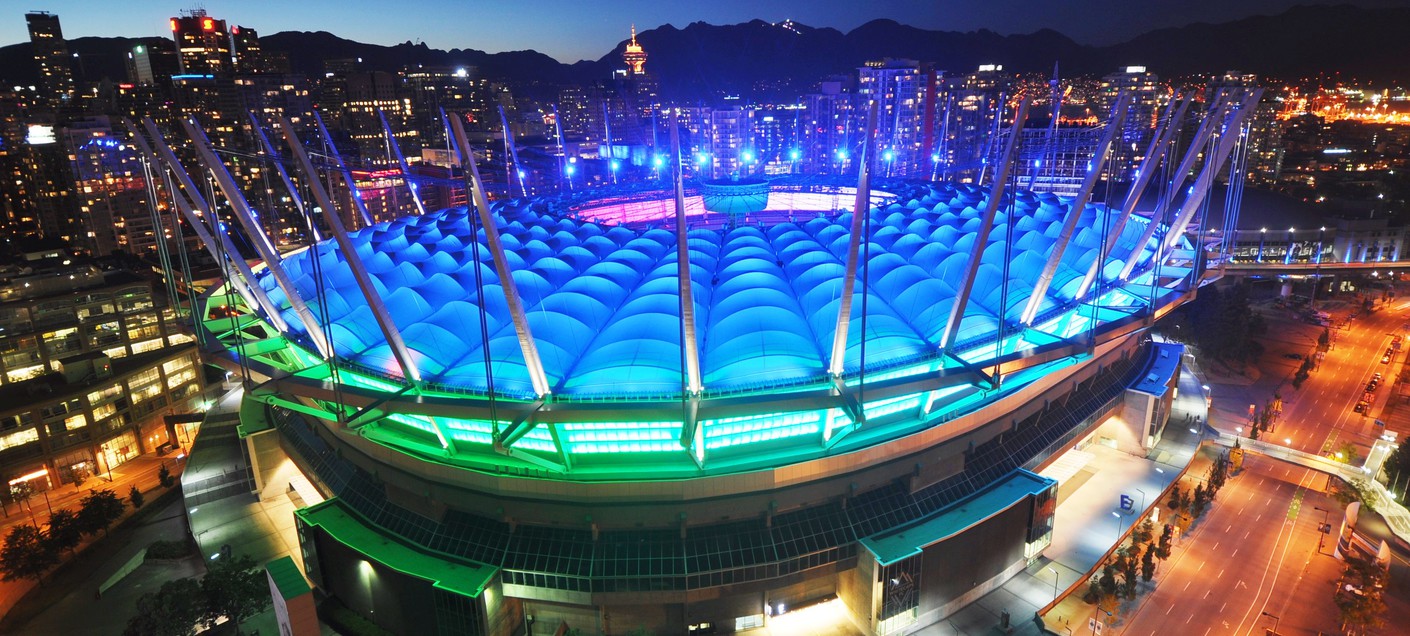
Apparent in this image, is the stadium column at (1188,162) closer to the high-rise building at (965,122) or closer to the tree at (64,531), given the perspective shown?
the tree at (64,531)

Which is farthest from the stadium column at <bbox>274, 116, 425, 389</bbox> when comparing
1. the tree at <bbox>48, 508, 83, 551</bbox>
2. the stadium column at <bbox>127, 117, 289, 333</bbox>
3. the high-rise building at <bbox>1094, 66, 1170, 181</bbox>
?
the high-rise building at <bbox>1094, 66, 1170, 181</bbox>

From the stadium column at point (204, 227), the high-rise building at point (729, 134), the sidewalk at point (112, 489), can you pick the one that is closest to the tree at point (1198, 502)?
the stadium column at point (204, 227)

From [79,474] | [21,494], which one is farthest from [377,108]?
[21,494]

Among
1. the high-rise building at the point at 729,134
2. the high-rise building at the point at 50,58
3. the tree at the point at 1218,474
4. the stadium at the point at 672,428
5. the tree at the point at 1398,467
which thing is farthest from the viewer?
the high-rise building at the point at 50,58

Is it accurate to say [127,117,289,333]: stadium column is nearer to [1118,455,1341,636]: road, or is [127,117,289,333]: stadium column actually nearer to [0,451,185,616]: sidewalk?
[0,451,185,616]: sidewalk

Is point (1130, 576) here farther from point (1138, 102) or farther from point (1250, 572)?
point (1138, 102)

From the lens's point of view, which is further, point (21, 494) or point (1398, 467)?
point (21, 494)
